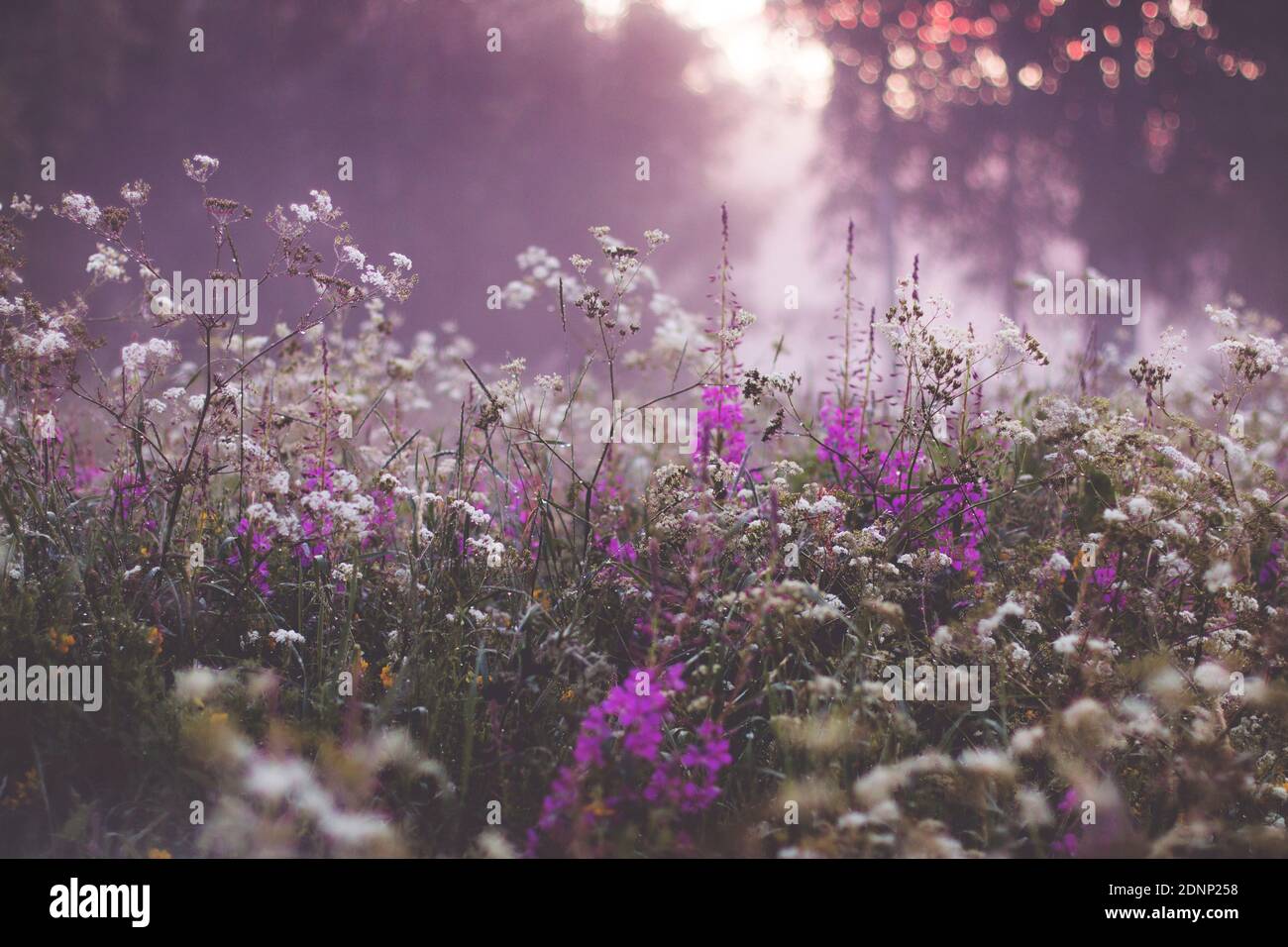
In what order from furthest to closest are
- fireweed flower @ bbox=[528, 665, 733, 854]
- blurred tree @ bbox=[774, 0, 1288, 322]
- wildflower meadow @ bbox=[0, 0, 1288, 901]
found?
blurred tree @ bbox=[774, 0, 1288, 322] < wildflower meadow @ bbox=[0, 0, 1288, 901] < fireweed flower @ bbox=[528, 665, 733, 854]

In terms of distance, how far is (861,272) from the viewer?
2245 centimetres

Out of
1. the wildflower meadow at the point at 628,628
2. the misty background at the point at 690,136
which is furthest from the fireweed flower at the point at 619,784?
the misty background at the point at 690,136

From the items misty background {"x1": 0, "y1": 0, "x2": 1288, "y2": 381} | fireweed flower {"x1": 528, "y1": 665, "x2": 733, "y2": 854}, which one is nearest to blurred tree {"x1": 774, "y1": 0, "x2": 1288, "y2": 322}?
misty background {"x1": 0, "y1": 0, "x2": 1288, "y2": 381}

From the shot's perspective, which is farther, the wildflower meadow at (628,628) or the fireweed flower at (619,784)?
the wildflower meadow at (628,628)

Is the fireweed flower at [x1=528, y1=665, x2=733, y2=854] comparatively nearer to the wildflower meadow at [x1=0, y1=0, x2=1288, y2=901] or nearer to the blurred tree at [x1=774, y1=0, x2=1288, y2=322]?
the wildflower meadow at [x1=0, y1=0, x2=1288, y2=901]

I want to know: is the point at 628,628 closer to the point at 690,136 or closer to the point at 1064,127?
the point at 1064,127

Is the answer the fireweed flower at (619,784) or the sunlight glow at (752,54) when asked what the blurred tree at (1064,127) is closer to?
the sunlight glow at (752,54)

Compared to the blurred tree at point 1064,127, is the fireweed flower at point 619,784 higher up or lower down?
lower down

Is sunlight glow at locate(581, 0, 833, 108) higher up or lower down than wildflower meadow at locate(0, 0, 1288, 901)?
higher up

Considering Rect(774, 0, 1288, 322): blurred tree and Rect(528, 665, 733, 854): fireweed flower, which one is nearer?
Rect(528, 665, 733, 854): fireweed flower

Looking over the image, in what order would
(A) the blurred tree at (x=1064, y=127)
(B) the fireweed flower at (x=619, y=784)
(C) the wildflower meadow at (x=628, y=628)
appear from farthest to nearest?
(A) the blurred tree at (x=1064, y=127) < (C) the wildflower meadow at (x=628, y=628) < (B) the fireweed flower at (x=619, y=784)

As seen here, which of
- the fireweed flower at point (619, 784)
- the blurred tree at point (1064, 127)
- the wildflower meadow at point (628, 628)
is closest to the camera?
the fireweed flower at point (619, 784)

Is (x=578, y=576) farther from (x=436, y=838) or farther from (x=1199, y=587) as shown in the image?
(x=1199, y=587)
